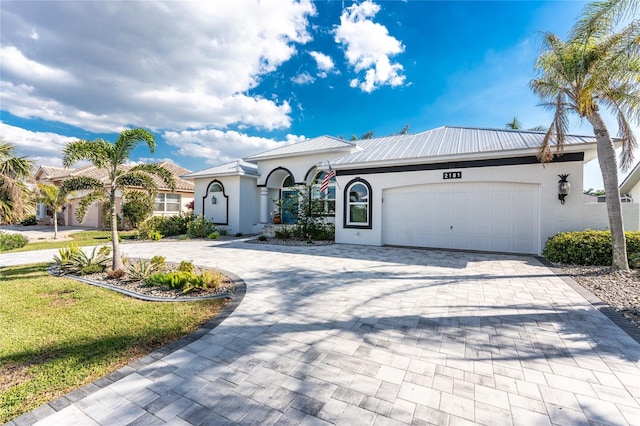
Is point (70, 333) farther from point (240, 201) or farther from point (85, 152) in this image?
point (240, 201)

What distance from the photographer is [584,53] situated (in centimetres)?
680

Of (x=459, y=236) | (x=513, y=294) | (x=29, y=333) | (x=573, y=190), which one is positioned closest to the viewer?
(x=29, y=333)

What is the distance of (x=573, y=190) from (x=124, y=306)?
12908 millimetres

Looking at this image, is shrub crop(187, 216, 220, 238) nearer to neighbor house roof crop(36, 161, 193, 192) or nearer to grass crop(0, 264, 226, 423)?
neighbor house roof crop(36, 161, 193, 192)

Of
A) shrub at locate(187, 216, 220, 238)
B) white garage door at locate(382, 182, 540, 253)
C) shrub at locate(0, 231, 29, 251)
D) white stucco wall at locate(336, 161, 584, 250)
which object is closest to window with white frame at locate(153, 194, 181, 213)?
shrub at locate(187, 216, 220, 238)

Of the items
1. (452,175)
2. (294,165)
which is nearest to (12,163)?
(294,165)

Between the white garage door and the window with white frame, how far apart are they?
18.1 m

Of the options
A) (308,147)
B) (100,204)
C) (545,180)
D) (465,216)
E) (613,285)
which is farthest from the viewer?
(100,204)

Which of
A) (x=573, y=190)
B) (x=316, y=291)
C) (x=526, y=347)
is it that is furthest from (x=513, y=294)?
(x=573, y=190)

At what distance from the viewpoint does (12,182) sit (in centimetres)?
1070

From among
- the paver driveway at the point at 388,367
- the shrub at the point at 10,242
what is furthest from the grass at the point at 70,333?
the shrub at the point at 10,242

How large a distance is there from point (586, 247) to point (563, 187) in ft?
7.30

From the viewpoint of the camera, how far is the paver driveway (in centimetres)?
241

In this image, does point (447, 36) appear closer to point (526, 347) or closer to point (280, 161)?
point (280, 161)
